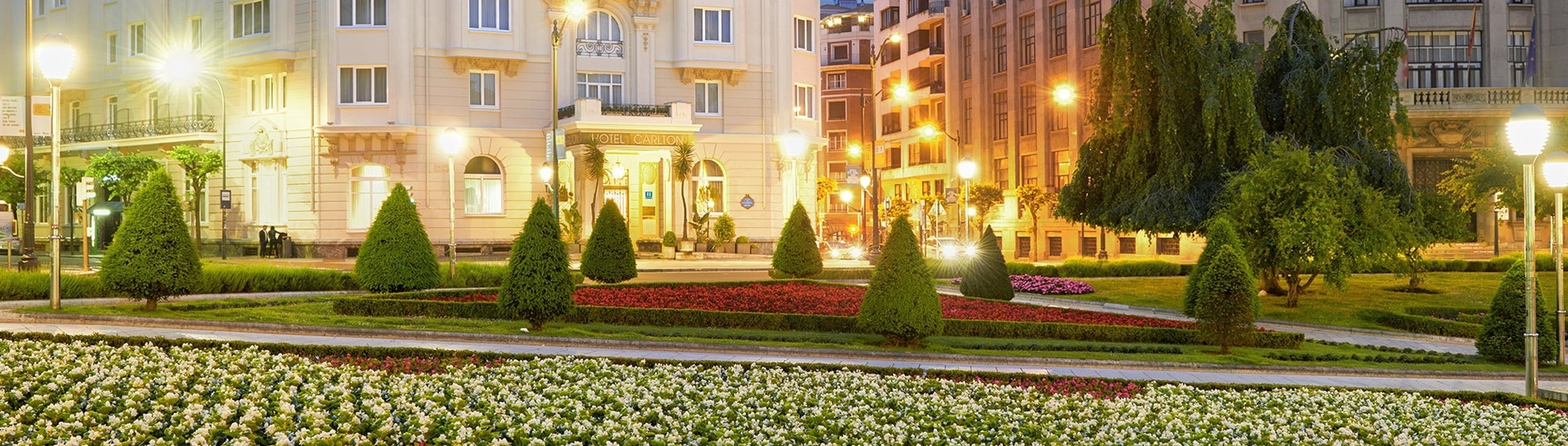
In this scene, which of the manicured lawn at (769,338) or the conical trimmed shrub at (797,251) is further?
the conical trimmed shrub at (797,251)

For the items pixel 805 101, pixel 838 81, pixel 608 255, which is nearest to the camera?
pixel 608 255

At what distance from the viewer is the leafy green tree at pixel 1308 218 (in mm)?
28312

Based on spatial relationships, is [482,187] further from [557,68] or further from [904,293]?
[904,293]

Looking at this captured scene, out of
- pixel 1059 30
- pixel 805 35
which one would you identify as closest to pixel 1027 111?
pixel 1059 30

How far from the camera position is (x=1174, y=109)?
32.7 meters

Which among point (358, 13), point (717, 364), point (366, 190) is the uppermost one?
point (358, 13)

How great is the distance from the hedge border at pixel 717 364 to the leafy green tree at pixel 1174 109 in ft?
→ 51.1

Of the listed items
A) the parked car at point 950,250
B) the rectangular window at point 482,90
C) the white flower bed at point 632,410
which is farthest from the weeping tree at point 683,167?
the white flower bed at point 632,410

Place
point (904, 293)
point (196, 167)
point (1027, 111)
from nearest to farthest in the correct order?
point (904, 293) < point (196, 167) < point (1027, 111)

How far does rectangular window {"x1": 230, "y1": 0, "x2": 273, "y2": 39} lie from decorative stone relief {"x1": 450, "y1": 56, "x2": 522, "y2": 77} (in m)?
6.88

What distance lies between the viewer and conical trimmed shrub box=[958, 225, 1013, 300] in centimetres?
2845

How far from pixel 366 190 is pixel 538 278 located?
32.7 m

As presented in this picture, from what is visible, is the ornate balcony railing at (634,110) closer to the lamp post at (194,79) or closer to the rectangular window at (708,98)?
the rectangular window at (708,98)

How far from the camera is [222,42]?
53.7 m
